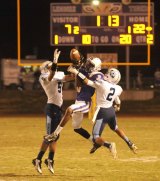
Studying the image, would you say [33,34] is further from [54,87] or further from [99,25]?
[54,87]

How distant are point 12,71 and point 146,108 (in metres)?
19.1

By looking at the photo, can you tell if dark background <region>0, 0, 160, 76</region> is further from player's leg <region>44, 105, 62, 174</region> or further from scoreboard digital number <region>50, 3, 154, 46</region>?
player's leg <region>44, 105, 62, 174</region>

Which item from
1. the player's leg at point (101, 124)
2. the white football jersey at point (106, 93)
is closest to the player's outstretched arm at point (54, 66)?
the white football jersey at point (106, 93)

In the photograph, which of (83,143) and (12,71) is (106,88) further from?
(12,71)

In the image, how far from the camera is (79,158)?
1339 cm

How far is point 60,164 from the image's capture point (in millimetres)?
12656

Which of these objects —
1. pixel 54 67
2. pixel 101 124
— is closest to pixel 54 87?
pixel 54 67

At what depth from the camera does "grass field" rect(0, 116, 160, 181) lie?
11.3 m

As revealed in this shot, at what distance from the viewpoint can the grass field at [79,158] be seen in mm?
11344

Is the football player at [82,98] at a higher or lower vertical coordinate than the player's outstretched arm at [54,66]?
lower

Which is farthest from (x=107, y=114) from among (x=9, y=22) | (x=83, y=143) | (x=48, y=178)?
(x=9, y=22)

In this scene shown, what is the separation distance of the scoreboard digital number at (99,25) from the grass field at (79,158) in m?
8.19

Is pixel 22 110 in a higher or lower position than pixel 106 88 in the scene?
lower

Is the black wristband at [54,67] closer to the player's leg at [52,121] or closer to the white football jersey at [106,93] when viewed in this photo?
the player's leg at [52,121]
